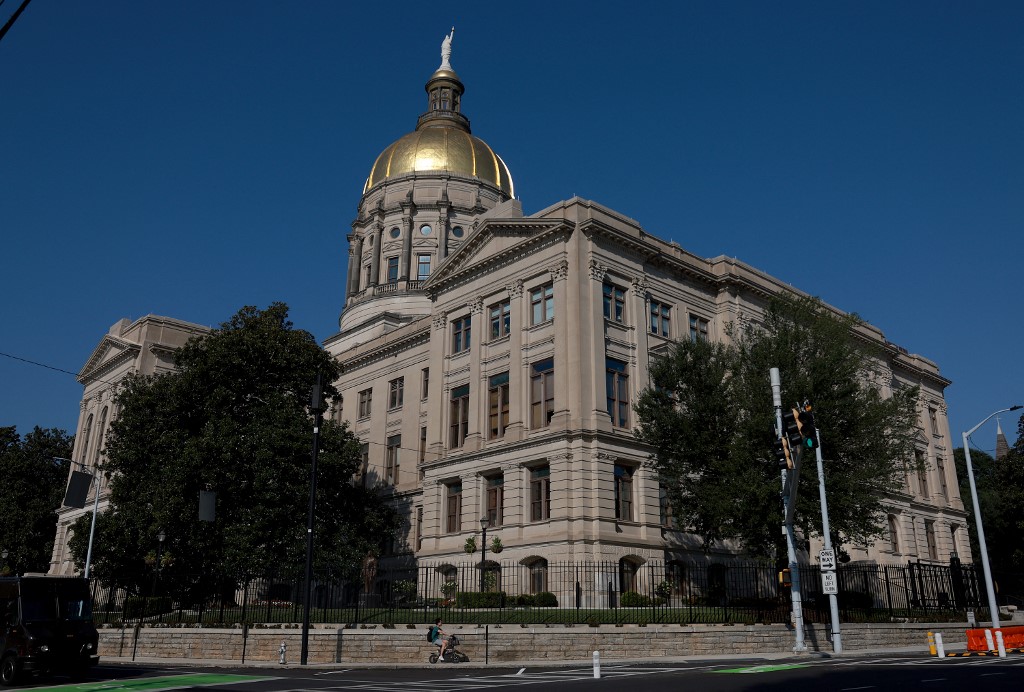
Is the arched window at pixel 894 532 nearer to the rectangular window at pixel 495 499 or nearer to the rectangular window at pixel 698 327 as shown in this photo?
the rectangular window at pixel 698 327

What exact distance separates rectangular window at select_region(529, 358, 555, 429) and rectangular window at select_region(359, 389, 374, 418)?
23329mm

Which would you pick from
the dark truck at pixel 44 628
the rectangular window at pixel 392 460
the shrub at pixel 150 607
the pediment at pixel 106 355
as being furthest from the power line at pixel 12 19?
the pediment at pixel 106 355

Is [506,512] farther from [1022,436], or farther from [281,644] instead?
[1022,436]

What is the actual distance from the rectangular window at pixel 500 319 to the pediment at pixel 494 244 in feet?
8.34

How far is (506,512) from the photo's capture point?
43.4 meters

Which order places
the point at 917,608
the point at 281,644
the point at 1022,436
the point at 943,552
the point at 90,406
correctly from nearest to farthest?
the point at 281,644
the point at 917,608
the point at 943,552
the point at 1022,436
the point at 90,406

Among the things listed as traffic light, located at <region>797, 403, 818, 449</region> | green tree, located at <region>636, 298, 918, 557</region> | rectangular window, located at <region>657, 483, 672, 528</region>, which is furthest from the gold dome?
traffic light, located at <region>797, 403, 818, 449</region>

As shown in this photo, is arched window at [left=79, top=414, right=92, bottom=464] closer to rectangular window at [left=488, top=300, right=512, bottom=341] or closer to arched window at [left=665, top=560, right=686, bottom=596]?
rectangular window at [left=488, top=300, right=512, bottom=341]

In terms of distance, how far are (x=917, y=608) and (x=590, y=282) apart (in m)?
21.9

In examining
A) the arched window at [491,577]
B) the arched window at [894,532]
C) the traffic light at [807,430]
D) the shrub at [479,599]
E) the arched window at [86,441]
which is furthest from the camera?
the arched window at [86,441]

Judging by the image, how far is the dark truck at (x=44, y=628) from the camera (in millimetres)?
21391

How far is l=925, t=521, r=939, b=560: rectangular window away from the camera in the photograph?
64562 millimetres

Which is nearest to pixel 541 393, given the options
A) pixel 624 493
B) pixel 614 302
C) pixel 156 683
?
pixel 614 302

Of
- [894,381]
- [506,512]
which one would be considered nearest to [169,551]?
[506,512]
